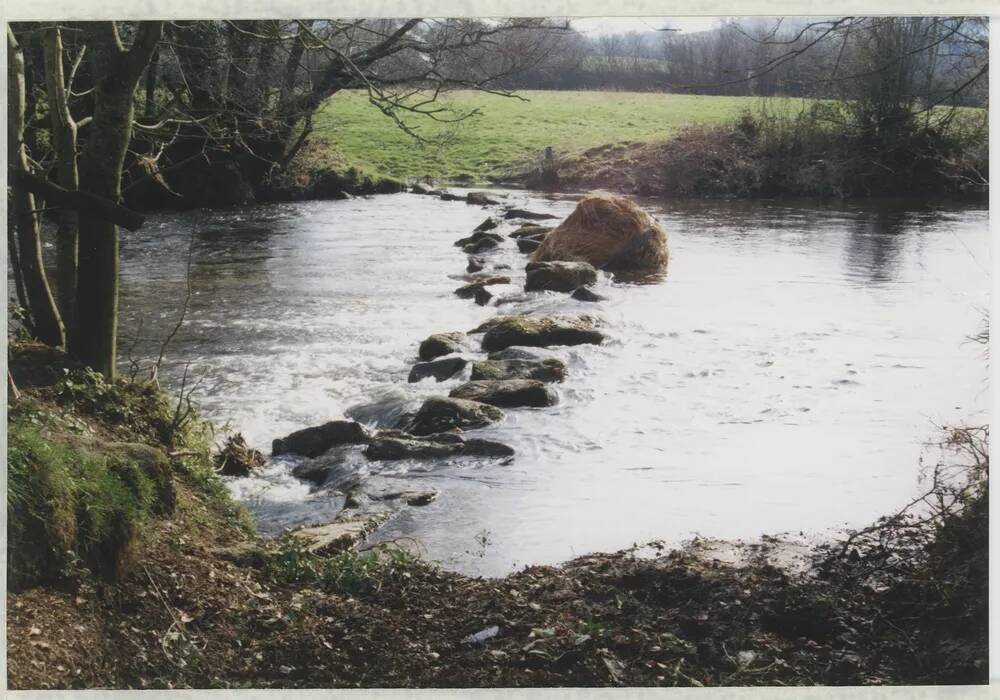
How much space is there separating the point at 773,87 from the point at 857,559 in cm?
280

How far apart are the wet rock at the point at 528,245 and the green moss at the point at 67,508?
7.78 m

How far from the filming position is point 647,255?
36.6ft

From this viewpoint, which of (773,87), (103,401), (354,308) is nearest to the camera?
(103,401)

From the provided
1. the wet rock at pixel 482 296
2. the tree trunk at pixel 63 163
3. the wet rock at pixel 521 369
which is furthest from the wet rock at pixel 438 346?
the tree trunk at pixel 63 163

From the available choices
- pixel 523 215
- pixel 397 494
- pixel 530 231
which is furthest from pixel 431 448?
pixel 530 231

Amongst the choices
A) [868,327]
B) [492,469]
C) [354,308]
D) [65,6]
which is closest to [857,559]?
[492,469]

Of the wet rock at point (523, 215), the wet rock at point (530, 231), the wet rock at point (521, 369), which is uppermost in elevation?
the wet rock at point (523, 215)

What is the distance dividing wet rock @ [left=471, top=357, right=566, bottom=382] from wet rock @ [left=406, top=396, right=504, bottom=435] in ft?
2.52

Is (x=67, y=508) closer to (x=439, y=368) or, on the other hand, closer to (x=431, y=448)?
(x=431, y=448)

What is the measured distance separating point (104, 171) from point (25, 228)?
598mm

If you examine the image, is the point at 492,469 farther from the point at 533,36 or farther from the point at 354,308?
the point at 354,308

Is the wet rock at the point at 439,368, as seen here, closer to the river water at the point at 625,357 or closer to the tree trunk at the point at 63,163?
the river water at the point at 625,357

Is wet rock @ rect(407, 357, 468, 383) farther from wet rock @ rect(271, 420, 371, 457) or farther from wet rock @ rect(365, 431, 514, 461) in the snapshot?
wet rock @ rect(365, 431, 514, 461)

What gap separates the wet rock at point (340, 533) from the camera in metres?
4.78
